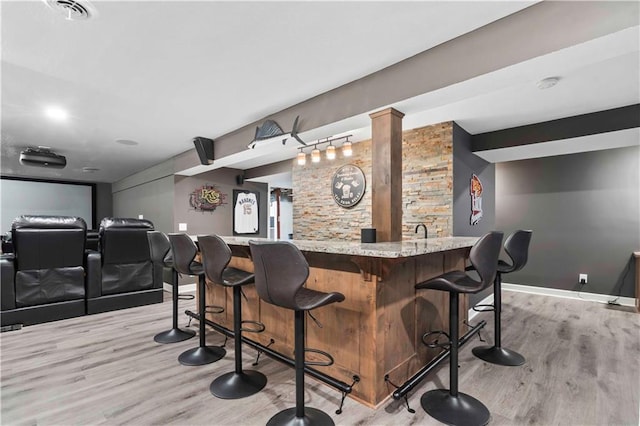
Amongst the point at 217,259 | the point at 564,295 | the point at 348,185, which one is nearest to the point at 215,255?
the point at 217,259

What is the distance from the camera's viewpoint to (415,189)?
3910mm

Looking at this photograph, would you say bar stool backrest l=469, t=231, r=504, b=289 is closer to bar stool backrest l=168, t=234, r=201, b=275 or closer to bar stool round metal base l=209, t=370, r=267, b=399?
bar stool round metal base l=209, t=370, r=267, b=399

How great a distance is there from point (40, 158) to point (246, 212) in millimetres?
3643

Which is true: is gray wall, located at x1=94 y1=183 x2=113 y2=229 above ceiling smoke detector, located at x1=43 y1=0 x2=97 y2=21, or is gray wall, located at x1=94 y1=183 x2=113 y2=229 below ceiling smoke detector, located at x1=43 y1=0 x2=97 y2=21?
below

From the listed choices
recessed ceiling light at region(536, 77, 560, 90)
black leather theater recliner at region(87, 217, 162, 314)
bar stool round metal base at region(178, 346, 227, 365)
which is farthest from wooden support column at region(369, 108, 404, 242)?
black leather theater recliner at region(87, 217, 162, 314)

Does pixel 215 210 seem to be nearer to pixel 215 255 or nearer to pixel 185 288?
pixel 185 288

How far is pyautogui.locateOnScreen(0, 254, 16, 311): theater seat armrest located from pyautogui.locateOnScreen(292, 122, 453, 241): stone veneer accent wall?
3993 mm

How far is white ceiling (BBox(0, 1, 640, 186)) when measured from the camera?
181 cm

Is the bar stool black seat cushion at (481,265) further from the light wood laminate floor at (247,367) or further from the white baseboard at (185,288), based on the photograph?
the white baseboard at (185,288)

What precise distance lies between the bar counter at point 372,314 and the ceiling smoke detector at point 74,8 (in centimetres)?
181

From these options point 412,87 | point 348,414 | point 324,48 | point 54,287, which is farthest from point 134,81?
point 348,414

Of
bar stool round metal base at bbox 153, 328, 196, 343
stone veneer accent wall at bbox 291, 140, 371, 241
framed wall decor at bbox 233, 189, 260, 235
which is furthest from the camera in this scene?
framed wall decor at bbox 233, 189, 260, 235

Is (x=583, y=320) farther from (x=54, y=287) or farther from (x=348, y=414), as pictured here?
(x=54, y=287)

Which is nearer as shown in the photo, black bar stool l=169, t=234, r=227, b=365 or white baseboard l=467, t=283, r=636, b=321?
black bar stool l=169, t=234, r=227, b=365
